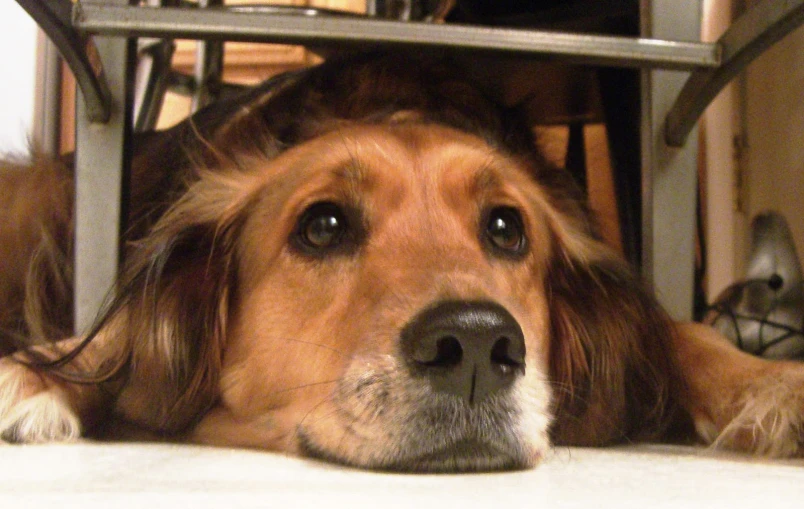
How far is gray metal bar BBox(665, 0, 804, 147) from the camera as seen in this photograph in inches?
48.3

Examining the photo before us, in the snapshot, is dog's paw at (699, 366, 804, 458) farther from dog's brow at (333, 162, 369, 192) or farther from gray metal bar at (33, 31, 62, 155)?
gray metal bar at (33, 31, 62, 155)

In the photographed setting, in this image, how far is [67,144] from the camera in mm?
4020

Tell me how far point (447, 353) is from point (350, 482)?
0.65 feet

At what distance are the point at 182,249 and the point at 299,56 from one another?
9.42 ft

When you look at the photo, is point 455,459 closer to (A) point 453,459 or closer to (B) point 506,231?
(A) point 453,459

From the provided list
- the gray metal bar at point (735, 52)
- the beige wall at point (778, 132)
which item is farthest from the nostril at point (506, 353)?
the beige wall at point (778, 132)

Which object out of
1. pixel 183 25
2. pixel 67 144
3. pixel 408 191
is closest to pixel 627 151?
pixel 408 191

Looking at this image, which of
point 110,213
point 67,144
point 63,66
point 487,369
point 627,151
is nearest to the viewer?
point 487,369

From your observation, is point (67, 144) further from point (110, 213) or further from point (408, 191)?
point (408, 191)

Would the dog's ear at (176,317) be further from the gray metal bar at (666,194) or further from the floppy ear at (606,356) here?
the gray metal bar at (666,194)

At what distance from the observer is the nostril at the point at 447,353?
0.96m

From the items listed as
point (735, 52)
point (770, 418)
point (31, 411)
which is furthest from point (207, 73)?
point (770, 418)

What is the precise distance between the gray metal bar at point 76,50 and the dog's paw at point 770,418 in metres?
1.20

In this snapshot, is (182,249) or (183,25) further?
(182,249)
